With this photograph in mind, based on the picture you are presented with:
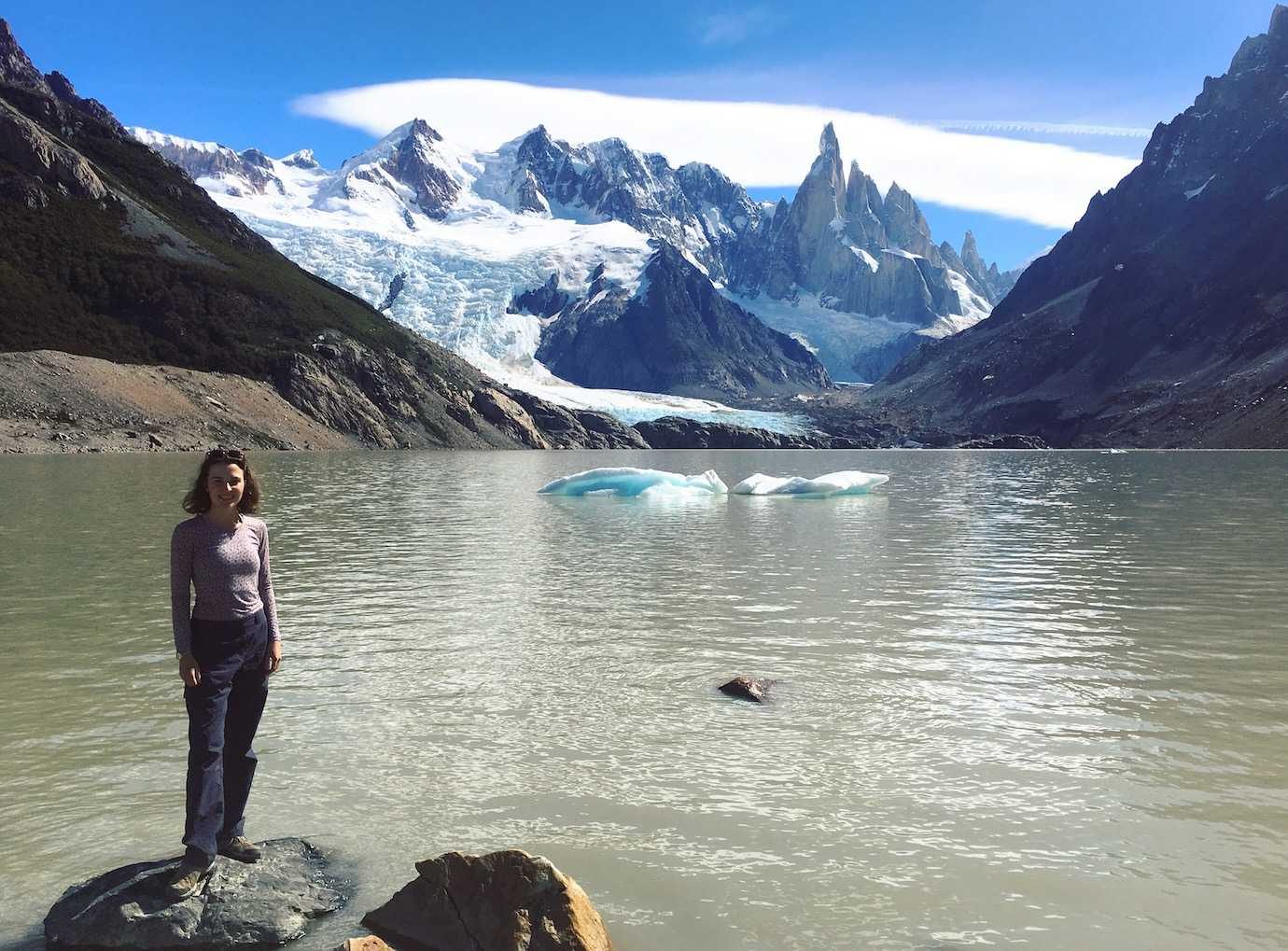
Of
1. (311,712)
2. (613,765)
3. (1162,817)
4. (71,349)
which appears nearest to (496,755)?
(613,765)

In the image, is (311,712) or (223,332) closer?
(311,712)

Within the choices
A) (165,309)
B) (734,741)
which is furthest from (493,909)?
(165,309)

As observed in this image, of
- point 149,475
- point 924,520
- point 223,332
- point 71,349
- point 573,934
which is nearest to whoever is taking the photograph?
point 573,934

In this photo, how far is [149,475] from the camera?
65562mm

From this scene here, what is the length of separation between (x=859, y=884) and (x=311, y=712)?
8171 mm

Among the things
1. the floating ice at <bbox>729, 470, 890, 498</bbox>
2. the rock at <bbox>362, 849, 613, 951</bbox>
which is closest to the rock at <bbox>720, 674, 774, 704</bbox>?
the rock at <bbox>362, 849, 613, 951</bbox>

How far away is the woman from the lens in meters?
7.86

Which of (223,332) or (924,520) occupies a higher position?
(223,332)

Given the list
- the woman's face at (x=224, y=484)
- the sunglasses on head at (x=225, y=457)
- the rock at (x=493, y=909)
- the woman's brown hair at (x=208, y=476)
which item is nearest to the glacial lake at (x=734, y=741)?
the rock at (x=493, y=909)

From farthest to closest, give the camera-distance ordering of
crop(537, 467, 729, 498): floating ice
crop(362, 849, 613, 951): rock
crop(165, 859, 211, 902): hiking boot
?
crop(537, 467, 729, 498): floating ice
crop(165, 859, 211, 902): hiking boot
crop(362, 849, 613, 951): rock

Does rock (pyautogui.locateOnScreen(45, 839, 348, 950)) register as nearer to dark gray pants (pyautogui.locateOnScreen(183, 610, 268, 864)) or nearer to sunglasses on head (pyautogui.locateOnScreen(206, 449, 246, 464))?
dark gray pants (pyautogui.locateOnScreen(183, 610, 268, 864))

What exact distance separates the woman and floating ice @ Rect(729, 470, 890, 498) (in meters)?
52.2

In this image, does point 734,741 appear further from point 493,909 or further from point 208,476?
point 208,476

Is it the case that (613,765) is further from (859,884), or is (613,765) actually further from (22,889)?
(22,889)
